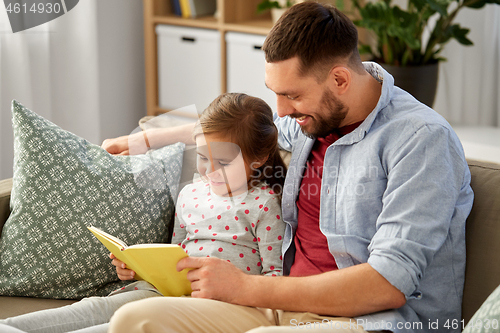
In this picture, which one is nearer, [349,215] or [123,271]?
[349,215]

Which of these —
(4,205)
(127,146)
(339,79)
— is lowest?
(4,205)

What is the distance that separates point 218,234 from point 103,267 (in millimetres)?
311

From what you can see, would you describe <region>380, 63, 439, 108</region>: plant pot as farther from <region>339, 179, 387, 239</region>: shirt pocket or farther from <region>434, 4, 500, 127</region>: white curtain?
<region>339, 179, 387, 239</region>: shirt pocket

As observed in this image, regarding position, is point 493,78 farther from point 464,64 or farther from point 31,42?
point 31,42

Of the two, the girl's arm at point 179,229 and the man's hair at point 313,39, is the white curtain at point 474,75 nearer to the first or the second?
the man's hair at point 313,39

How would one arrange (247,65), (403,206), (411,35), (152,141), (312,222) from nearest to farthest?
(403,206)
(312,222)
(152,141)
(411,35)
(247,65)

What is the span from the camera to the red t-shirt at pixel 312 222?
1241mm

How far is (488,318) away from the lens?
0.92 m

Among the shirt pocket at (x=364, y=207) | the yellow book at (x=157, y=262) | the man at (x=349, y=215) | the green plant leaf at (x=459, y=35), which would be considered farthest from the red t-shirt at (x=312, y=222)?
the green plant leaf at (x=459, y=35)

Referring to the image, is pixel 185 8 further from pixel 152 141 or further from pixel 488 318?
pixel 488 318

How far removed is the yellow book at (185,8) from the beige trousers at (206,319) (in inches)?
85.4

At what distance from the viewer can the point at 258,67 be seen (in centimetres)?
277

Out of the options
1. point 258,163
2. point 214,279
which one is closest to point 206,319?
point 214,279

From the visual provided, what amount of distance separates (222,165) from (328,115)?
274 mm
